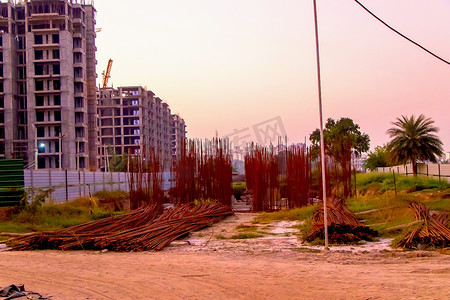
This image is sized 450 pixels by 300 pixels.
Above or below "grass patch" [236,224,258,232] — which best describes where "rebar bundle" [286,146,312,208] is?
above

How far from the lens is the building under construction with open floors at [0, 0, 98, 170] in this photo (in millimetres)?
41375

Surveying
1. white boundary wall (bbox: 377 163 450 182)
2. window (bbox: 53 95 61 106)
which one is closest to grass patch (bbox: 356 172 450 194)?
white boundary wall (bbox: 377 163 450 182)

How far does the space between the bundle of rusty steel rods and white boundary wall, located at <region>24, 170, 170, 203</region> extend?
5834mm

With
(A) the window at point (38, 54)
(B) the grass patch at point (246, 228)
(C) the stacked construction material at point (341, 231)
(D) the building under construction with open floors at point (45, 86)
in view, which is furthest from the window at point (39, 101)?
(C) the stacked construction material at point (341, 231)

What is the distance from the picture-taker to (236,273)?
4.81 meters

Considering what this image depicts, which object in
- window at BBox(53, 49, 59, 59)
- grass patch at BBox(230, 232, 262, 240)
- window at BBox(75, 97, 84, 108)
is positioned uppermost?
window at BBox(53, 49, 59, 59)

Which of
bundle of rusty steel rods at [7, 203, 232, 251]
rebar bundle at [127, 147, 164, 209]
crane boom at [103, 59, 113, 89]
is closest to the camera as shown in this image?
bundle of rusty steel rods at [7, 203, 232, 251]

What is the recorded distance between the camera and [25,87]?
4375 centimetres

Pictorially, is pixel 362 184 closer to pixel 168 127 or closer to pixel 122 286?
pixel 122 286

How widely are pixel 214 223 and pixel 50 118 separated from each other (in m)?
35.8

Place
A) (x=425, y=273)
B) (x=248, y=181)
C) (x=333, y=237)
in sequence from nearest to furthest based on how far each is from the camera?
(x=425, y=273) < (x=333, y=237) < (x=248, y=181)

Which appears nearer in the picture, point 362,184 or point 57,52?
point 362,184

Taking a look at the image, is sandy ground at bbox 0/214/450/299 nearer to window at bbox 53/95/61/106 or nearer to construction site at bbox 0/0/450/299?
construction site at bbox 0/0/450/299

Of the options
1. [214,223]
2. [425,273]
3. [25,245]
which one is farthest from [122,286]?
[214,223]
